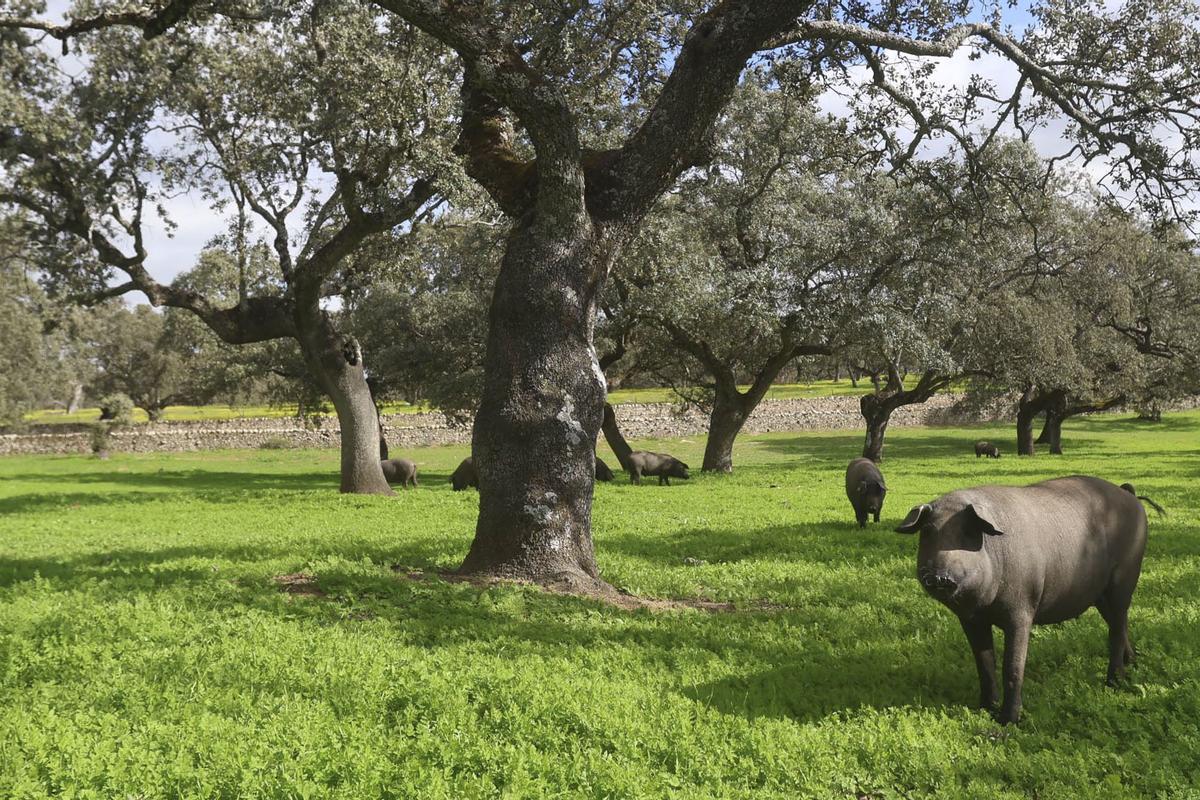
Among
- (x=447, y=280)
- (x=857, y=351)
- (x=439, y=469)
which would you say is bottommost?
(x=439, y=469)

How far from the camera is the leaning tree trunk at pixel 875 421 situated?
117 ft

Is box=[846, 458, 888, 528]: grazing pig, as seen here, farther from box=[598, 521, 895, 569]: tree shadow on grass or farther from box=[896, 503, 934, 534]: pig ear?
box=[896, 503, 934, 534]: pig ear

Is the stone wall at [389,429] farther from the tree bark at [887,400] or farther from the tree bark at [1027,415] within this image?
the tree bark at [1027,415]

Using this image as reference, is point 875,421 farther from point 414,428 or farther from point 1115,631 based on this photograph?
point 1115,631

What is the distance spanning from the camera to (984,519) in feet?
19.1

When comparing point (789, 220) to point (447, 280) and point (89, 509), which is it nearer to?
point (447, 280)

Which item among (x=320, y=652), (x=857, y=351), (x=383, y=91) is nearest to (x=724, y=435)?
(x=857, y=351)

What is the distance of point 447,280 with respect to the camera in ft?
103

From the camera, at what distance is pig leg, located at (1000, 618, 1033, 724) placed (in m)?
6.04

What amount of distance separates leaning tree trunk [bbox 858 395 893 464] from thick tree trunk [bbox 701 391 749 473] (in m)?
7.28

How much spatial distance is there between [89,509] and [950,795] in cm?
2225

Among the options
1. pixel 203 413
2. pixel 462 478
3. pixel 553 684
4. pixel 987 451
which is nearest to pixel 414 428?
pixel 462 478

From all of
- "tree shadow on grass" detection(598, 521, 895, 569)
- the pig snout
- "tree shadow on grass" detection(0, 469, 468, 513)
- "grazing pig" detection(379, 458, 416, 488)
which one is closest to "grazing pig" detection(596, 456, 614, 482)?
"tree shadow on grass" detection(0, 469, 468, 513)

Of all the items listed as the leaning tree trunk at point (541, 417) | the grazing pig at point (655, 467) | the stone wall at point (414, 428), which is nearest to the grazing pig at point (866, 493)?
the leaning tree trunk at point (541, 417)
